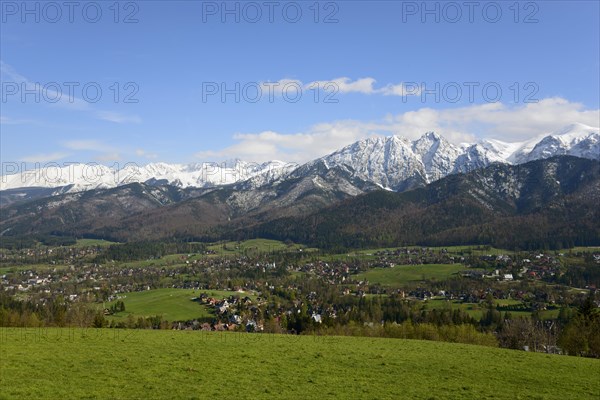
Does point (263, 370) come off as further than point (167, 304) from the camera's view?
No

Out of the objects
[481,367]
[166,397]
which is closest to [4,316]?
[166,397]

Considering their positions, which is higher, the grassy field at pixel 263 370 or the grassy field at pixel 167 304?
the grassy field at pixel 263 370

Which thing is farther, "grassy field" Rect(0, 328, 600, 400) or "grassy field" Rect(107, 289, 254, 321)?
"grassy field" Rect(107, 289, 254, 321)

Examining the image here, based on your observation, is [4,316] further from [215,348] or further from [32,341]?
[215,348]

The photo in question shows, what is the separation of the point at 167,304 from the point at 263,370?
131600mm

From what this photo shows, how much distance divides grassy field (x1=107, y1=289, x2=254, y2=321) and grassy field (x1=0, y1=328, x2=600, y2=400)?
90183 mm

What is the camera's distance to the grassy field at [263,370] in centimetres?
2609

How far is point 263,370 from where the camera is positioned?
1244 inches

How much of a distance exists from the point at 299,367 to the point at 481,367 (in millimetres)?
14967

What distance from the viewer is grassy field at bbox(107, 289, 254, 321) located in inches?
5340

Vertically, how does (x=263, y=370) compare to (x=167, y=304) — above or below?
above

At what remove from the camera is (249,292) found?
184 meters

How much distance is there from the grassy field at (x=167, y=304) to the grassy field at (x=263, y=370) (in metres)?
90.2

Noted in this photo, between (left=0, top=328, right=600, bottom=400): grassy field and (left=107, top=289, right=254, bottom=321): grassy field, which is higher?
(left=0, top=328, right=600, bottom=400): grassy field
